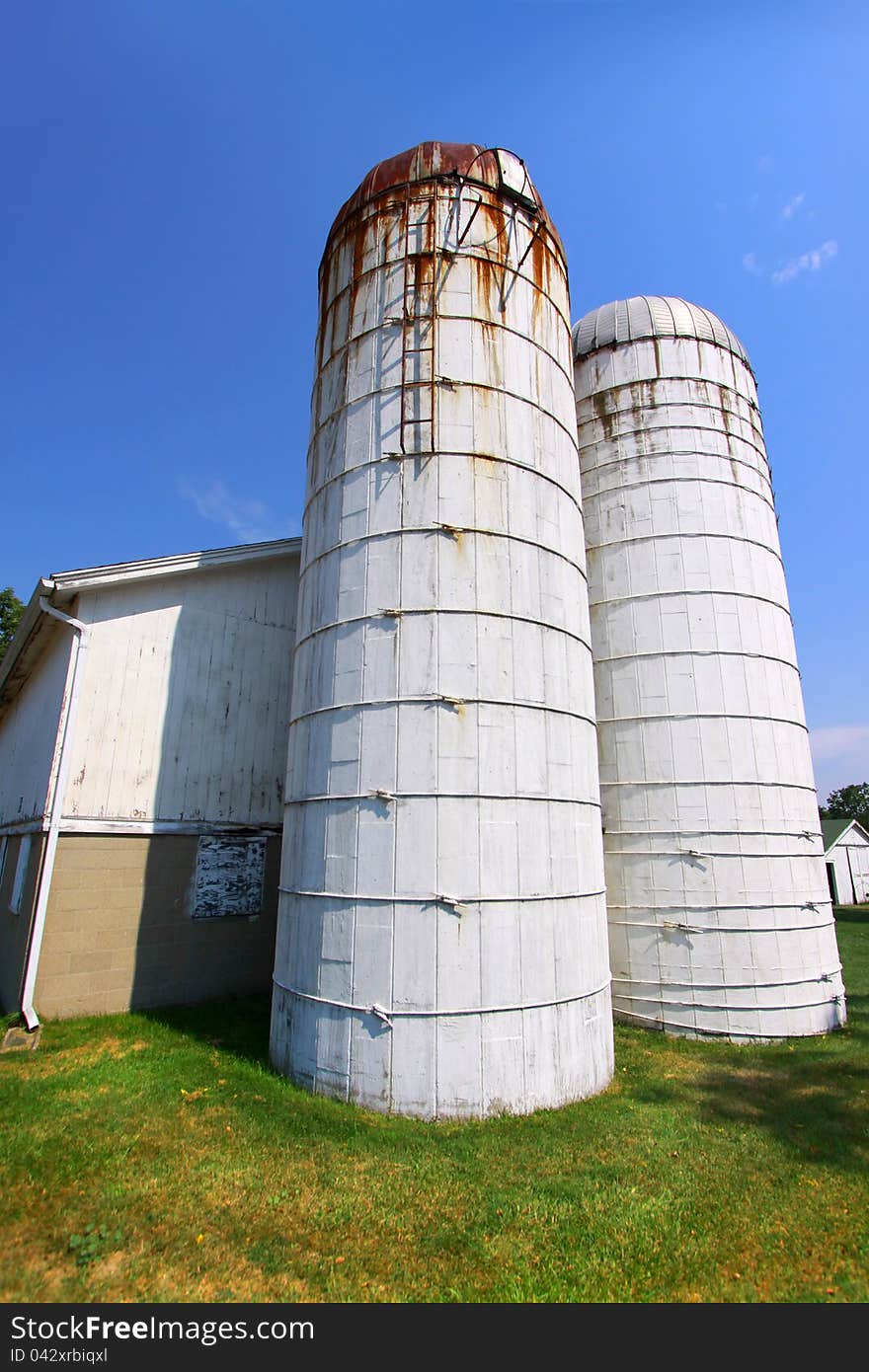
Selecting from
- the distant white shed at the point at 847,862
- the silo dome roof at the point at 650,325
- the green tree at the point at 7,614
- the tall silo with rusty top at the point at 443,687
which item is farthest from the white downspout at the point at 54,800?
the distant white shed at the point at 847,862

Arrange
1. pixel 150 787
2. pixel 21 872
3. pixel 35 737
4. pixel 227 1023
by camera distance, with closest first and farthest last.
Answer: pixel 227 1023, pixel 150 787, pixel 21 872, pixel 35 737

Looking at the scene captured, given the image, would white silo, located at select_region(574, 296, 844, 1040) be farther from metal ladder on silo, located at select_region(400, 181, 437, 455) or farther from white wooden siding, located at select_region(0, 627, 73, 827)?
white wooden siding, located at select_region(0, 627, 73, 827)

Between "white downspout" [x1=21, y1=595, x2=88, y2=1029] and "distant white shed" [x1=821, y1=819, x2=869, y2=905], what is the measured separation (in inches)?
1601

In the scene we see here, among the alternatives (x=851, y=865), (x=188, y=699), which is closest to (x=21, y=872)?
(x=188, y=699)

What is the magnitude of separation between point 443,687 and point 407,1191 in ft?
16.1

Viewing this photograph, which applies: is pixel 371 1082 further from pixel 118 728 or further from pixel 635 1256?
pixel 118 728

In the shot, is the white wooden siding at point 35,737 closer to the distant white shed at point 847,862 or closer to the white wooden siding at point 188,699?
the white wooden siding at point 188,699

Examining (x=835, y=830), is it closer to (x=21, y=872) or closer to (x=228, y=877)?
(x=228, y=877)

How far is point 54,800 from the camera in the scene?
9922 millimetres

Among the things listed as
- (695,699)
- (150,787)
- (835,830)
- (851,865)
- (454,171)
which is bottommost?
(851,865)

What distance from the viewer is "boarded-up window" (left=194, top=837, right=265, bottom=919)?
11164 mm

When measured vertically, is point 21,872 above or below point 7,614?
below

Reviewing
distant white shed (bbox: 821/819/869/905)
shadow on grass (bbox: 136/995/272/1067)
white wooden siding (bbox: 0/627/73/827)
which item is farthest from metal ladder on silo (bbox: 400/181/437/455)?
distant white shed (bbox: 821/819/869/905)

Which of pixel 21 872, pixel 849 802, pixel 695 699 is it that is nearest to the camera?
pixel 21 872
